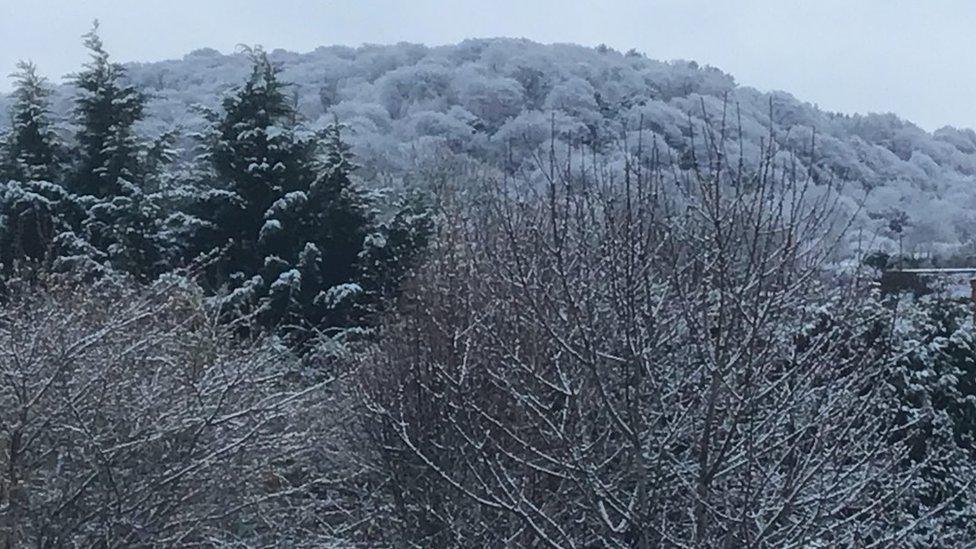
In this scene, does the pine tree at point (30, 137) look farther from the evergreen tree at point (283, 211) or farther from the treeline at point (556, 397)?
the treeline at point (556, 397)

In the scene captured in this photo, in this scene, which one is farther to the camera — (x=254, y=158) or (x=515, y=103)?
(x=515, y=103)

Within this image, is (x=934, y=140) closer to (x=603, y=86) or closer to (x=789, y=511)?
(x=603, y=86)

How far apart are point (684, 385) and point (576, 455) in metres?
1.02

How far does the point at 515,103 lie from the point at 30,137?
29906 millimetres

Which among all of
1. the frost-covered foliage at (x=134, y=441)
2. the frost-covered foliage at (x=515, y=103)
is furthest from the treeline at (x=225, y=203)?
the frost-covered foliage at (x=134, y=441)

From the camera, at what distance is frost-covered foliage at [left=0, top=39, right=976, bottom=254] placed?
34594 millimetres

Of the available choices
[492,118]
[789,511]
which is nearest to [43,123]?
[789,511]

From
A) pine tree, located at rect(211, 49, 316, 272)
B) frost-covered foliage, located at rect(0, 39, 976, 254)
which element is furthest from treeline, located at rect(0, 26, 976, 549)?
frost-covered foliage, located at rect(0, 39, 976, 254)

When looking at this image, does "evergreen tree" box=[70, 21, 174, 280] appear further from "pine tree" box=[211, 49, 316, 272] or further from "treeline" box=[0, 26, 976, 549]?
"treeline" box=[0, 26, 976, 549]

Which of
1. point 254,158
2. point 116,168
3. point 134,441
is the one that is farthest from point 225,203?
point 134,441

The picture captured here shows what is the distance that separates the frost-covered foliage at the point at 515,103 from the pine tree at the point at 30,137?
289 cm

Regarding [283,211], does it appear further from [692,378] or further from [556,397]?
[692,378]

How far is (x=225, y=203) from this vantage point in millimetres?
20297

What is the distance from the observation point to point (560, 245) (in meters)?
7.08
